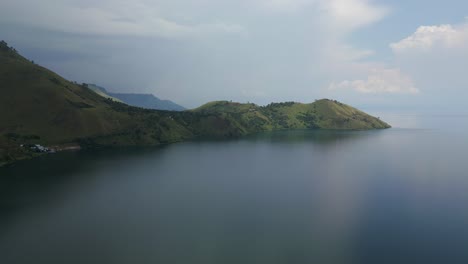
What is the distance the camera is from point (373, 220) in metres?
82.2

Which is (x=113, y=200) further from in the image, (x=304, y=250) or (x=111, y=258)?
(x=304, y=250)

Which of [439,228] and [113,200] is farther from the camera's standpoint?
[113,200]

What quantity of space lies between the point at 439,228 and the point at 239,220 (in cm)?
5212

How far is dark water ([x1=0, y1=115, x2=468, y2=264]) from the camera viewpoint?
6325cm

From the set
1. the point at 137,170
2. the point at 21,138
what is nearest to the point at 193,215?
the point at 137,170

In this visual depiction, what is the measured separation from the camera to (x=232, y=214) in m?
87.1

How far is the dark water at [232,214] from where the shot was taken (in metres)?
63.2

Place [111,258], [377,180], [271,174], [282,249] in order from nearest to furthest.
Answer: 1. [111,258]
2. [282,249]
3. [377,180]
4. [271,174]

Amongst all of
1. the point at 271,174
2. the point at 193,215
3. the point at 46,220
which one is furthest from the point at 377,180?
the point at 46,220

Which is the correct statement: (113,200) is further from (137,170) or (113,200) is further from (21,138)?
(21,138)

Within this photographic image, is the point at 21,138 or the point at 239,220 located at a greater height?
the point at 21,138

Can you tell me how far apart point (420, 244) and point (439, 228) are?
13.9 meters

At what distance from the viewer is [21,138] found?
7810 inches

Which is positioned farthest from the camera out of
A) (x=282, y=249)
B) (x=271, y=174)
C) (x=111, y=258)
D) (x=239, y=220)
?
(x=271, y=174)
